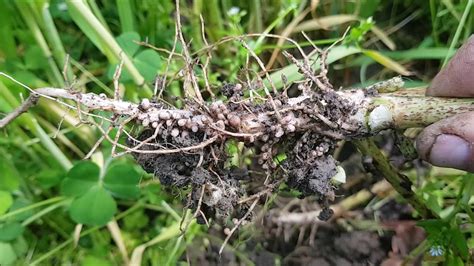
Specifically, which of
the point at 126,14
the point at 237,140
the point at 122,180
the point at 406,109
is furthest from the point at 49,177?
the point at 406,109

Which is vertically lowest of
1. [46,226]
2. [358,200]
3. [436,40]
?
[358,200]

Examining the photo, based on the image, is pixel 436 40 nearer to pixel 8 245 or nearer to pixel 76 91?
pixel 76 91

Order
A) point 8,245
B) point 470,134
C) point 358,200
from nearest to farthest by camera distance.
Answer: point 470,134 → point 8,245 → point 358,200

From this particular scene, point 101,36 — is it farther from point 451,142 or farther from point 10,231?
point 451,142

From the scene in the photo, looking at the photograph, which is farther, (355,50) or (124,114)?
(355,50)

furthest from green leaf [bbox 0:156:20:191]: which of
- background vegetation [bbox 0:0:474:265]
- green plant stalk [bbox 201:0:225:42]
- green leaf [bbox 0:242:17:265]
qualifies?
green plant stalk [bbox 201:0:225:42]

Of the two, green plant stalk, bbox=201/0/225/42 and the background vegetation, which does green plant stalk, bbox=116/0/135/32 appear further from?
green plant stalk, bbox=201/0/225/42

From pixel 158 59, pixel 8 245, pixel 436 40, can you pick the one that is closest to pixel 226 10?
pixel 158 59
